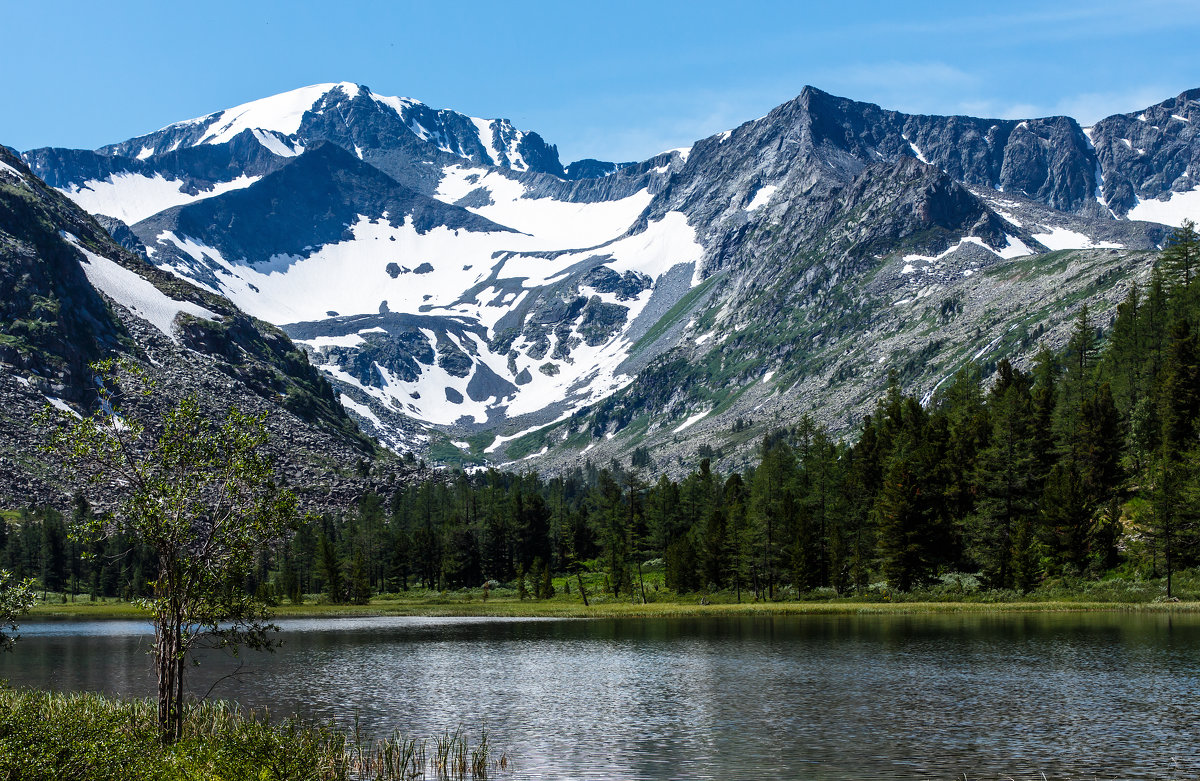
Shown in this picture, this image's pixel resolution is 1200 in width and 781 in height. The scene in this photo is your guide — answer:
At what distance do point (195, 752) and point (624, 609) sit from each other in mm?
107713

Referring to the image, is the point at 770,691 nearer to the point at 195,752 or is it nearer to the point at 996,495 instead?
the point at 195,752

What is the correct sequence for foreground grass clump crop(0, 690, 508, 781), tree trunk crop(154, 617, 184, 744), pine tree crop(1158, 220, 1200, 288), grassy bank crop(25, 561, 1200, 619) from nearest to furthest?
foreground grass clump crop(0, 690, 508, 781) < tree trunk crop(154, 617, 184, 744) < grassy bank crop(25, 561, 1200, 619) < pine tree crop(1158, 220, 1200, 288)

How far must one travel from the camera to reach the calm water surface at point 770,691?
41.5 metres

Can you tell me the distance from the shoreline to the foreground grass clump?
54623mm

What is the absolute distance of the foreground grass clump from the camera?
99.8 ft

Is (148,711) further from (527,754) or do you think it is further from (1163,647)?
(1163,647)

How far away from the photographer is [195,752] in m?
→ 35.0

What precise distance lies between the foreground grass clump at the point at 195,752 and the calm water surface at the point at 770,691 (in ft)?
Result: 12.8

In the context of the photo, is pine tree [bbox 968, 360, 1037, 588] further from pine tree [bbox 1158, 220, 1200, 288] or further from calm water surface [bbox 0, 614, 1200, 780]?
pine tree [bbox 1158, 220, 1200, 288]

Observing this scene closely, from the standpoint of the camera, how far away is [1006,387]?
162 metres

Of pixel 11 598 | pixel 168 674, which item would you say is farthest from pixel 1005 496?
pixel 11 598

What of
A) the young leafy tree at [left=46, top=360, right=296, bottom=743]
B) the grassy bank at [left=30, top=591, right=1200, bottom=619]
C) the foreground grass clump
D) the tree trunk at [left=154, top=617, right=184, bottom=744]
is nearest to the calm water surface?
the foreground grass clump

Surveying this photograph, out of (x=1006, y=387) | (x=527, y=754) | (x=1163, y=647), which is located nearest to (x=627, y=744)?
(x=527, y=754)

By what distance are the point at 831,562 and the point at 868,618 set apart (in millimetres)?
Answer: 28266
